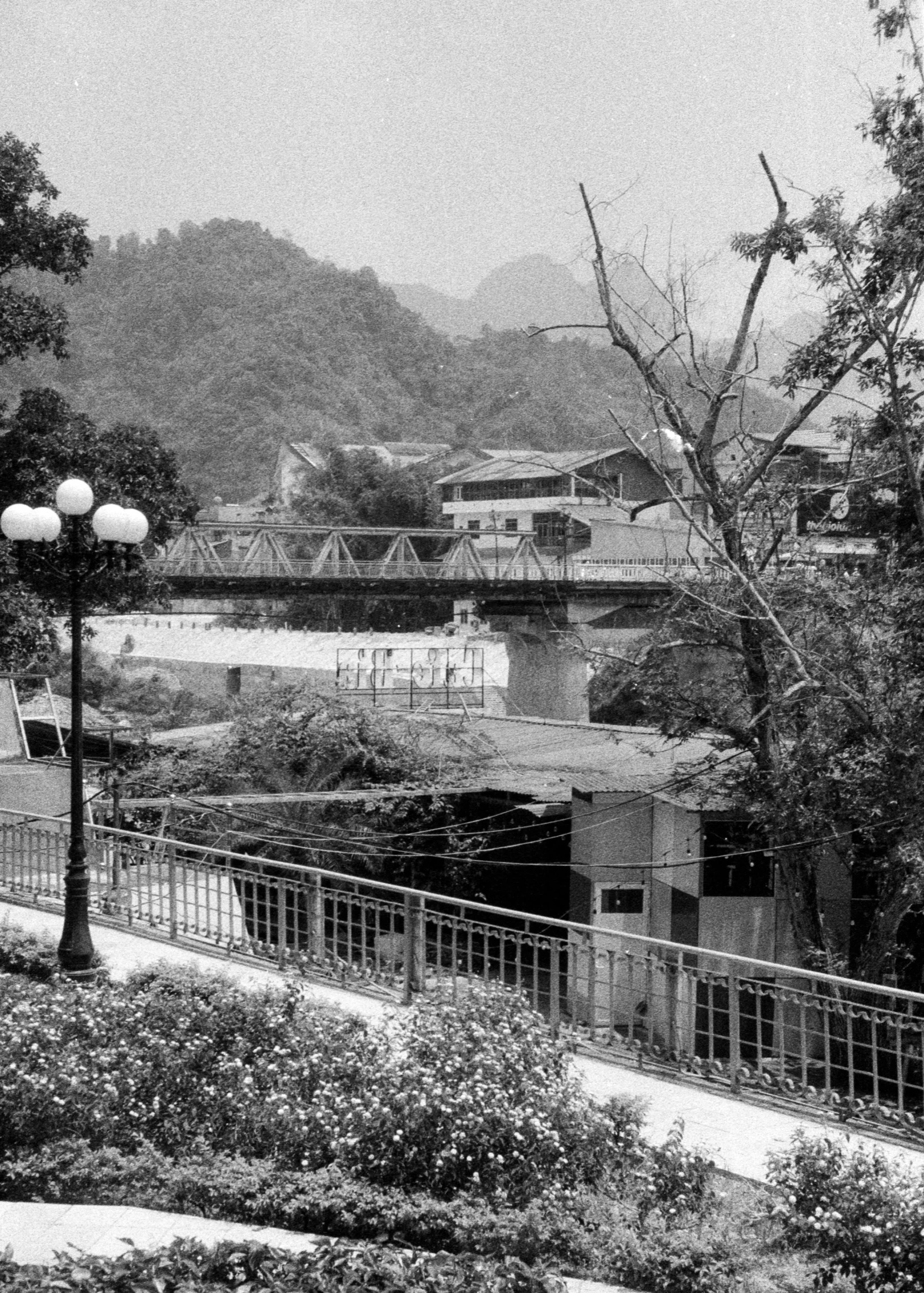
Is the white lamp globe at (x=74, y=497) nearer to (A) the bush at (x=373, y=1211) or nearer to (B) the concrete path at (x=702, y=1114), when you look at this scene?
(B) the concrete path at (x=702, y=1114)

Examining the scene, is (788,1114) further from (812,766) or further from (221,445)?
(221,445)

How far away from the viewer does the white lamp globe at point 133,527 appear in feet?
29.3

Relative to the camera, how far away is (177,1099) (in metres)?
5.99

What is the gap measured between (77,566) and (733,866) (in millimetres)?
8650

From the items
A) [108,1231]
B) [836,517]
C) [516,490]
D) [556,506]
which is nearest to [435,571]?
[556,506]

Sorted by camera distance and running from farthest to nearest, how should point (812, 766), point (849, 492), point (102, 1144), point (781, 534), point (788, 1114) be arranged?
point (849, 492) < point (781, 534) < point (812, 766) < point (788, 1114) < point (102, 1144)

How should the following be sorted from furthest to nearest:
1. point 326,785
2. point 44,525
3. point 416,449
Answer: point 416,449 < point 326,785 < point 44,525

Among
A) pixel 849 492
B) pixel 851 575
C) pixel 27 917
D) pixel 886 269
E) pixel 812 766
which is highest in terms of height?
pixel 886 269

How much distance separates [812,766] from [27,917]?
22.9 feet

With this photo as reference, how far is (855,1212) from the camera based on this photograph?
4.60m

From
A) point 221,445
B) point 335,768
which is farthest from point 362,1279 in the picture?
point 221,445

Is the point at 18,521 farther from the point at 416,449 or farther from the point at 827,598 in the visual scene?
the point at 416,449

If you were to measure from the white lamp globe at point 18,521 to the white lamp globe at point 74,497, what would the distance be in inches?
13.6

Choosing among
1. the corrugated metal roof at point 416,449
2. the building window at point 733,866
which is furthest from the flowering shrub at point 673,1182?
the corrugated metal roof at point 416,449
